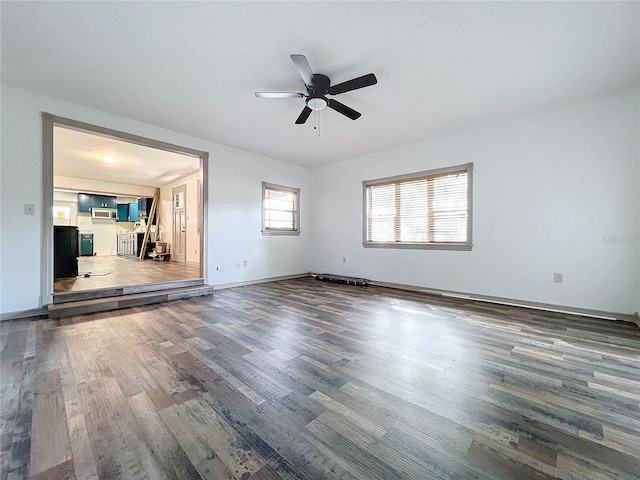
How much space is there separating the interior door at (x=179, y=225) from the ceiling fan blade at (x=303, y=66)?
6.47 m

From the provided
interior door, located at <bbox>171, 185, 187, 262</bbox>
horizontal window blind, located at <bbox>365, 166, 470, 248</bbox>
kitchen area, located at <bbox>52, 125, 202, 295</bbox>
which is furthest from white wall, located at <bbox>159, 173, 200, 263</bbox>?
horizontal window blind, located at <bbox>365, 166, 470, 248</bbox>

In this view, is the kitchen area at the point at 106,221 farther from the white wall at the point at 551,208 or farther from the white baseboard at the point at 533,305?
the white wall at the point at 551,208

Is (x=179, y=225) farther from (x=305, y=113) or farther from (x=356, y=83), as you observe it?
(x=356, y=83)

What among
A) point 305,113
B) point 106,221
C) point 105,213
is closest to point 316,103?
point 305,113

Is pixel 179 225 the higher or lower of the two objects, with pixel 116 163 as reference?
lower

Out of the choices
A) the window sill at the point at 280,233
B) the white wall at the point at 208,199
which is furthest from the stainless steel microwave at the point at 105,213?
the window sill at the point at 280,233

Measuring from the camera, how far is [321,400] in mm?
1521

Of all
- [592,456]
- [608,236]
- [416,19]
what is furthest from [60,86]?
[608,236]

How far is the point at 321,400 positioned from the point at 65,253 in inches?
237

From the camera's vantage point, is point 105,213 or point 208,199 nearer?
point 208,199

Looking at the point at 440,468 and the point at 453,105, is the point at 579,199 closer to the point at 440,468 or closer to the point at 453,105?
the point at 453,105

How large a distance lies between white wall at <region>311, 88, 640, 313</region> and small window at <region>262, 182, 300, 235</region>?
278cm

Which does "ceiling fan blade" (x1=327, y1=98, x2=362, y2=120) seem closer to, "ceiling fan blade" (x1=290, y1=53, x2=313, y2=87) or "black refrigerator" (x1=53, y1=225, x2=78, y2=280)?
"ceiling fan blade" (x1=290, y1=53, x2=313, y2=87)

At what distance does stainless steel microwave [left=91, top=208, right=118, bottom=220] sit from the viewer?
9.80 m
